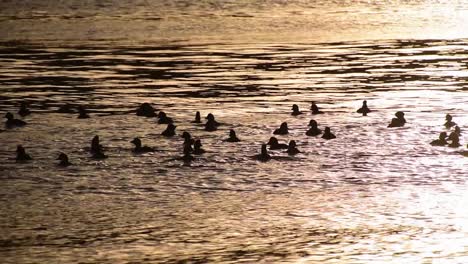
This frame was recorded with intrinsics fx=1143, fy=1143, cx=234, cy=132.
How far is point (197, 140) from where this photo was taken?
24.1 metres

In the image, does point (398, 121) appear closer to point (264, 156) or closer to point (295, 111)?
point (295, 111)

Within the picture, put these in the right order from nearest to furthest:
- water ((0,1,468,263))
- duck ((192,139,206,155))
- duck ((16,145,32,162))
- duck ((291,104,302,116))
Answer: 1. water ((0,1,468,263))
2. duck ((16,145,32,162))
3. duck ((192,139,206,155))
4. duck ((291,104,302,116))

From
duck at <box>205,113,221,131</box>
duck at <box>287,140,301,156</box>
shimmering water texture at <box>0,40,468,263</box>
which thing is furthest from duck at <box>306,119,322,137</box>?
duck at <box>205,113,221,131</box>

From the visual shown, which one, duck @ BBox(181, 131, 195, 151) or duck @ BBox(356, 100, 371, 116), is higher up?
duck @ BBox(356, 100, 371, 116)

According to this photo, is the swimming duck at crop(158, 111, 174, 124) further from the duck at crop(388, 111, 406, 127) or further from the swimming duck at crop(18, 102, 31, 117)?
the duck at crop(388, 111, 406, 127)

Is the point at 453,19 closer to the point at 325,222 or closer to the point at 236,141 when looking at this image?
the point at 236,141

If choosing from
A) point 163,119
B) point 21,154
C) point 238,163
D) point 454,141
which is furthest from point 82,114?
point 454,141

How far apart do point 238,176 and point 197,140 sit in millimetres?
2347

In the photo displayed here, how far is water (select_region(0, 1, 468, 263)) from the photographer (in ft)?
57.9

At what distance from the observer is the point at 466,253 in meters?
17.0

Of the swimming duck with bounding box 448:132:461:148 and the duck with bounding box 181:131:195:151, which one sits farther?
the swimming duck with bounding box 448:132:461:148

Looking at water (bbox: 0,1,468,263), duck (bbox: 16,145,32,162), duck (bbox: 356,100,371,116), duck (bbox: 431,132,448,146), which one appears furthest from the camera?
duck (bbox: 356,100,371,116)

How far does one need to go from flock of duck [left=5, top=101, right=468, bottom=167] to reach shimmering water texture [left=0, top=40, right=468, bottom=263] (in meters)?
0.21

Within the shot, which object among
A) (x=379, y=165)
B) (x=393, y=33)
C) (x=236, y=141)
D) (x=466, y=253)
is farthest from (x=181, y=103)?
(x=393, y=33)
